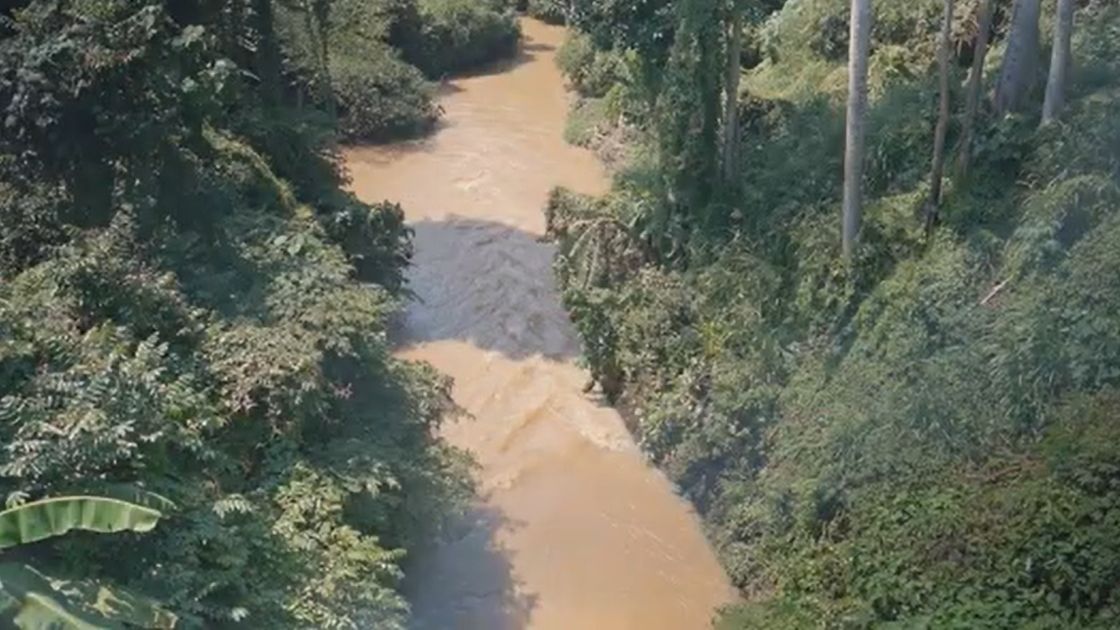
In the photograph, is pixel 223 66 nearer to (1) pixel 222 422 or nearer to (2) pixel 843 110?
(1) pixel 222 422

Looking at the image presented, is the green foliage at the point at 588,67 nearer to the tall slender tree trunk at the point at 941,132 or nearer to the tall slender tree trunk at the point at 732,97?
the tall slender tree trunk at the point at 732,97

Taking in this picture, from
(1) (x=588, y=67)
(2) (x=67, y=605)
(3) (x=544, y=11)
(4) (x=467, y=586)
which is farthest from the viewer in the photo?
(3) (x=544, y=11)

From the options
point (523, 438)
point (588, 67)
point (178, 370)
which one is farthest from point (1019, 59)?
point (588, 67)

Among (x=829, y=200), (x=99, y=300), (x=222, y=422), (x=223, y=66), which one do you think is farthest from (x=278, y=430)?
(x=829, y=200)

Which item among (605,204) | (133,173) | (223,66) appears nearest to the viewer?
(133,173)

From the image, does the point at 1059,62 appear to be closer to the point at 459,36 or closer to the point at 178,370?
the point at 178,370

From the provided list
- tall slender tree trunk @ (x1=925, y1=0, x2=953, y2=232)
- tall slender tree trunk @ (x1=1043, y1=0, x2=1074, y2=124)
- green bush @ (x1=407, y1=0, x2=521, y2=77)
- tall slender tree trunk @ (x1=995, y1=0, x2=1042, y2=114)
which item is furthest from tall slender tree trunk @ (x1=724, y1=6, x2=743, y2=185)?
green bush @ (x1=407, y1=0, x2=521, y2=77)

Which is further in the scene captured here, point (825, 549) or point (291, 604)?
point (825, 549)

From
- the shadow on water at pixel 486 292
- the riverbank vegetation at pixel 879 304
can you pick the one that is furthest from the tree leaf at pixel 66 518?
the shadow on water at pixel 486 292
